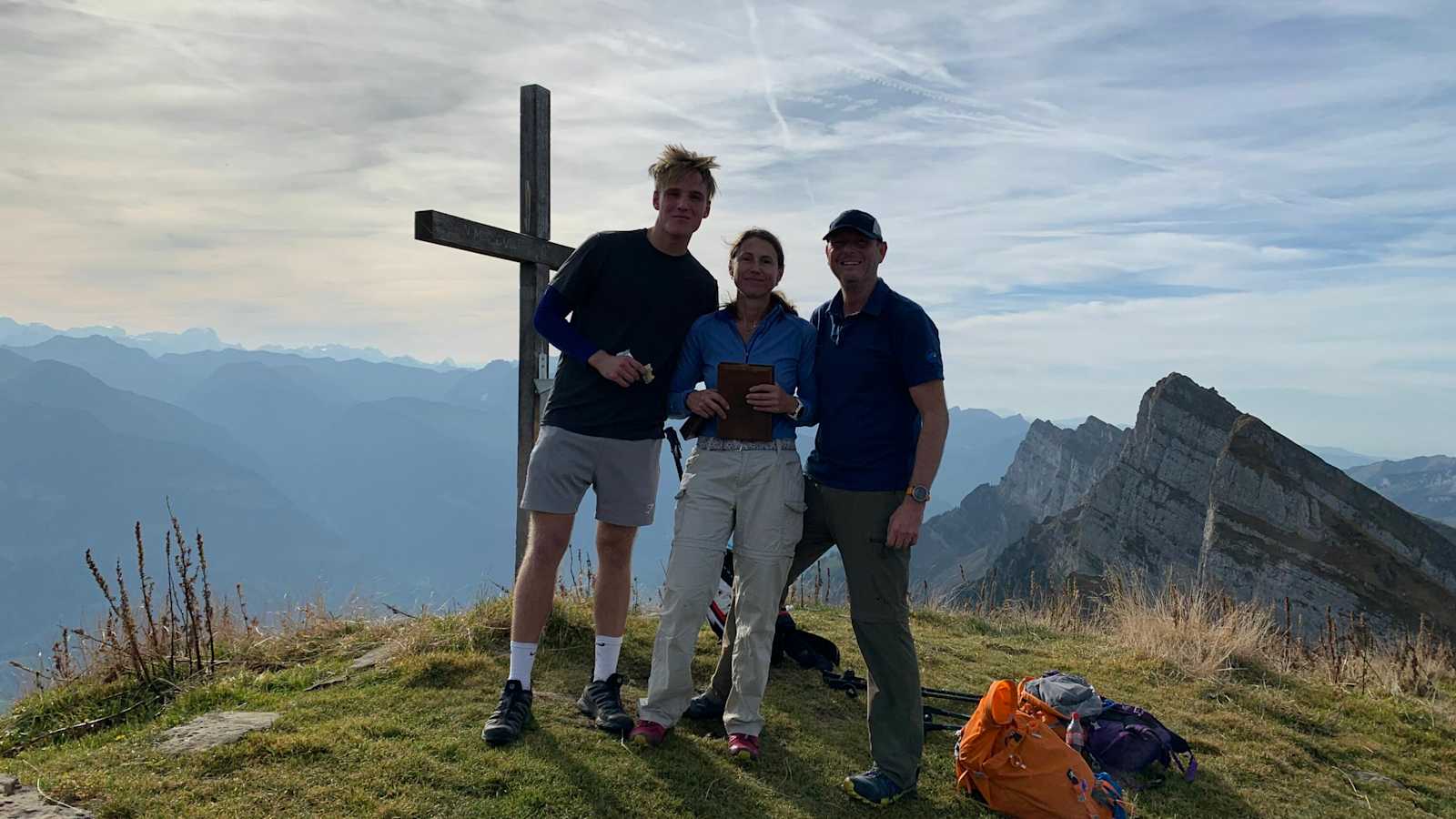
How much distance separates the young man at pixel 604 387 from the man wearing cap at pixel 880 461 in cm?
84

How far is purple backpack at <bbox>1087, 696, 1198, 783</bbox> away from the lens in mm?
4629

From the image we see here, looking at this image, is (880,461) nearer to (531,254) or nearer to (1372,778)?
(531,254)

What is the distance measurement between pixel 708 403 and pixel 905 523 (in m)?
1.06

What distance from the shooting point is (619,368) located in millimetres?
4074

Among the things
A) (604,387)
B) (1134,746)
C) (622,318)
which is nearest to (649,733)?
(604,387)

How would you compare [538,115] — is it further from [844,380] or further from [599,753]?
[599,753]

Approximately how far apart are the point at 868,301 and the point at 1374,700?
600cm

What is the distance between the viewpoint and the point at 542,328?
4320 mm

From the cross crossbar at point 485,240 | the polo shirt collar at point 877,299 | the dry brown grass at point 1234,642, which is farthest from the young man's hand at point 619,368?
the dry brown grass at point 1234,642

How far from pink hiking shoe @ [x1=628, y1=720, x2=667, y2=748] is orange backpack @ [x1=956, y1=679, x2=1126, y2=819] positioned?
147 cm

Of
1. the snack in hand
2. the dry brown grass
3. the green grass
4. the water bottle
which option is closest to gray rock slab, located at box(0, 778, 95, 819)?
the green grass

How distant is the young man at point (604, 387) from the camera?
429 centimetres

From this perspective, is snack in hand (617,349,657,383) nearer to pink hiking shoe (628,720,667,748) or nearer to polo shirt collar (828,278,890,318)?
polo shirt collar (828,278,890,318)

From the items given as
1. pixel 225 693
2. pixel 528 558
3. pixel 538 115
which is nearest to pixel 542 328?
pixel 528 558
